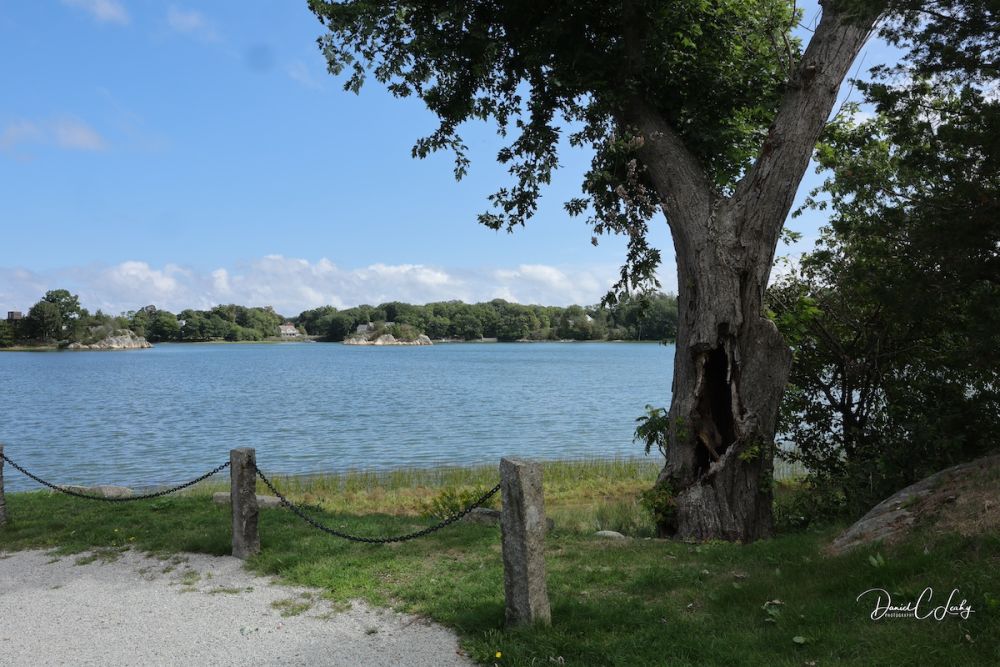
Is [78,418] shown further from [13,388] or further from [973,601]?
[973,601]

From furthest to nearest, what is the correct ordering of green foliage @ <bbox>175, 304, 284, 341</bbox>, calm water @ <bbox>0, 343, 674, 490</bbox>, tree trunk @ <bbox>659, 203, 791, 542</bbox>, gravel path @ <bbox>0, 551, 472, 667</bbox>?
green foliage @ <bbox>175, 304, 284, 341</bbox>, calm water @ <bbox>0, 343, 674, 490</bbox>, tree trunk @ <bbox>659, 203, 791, 542</bbox>, gravel path @ <bbox>0, 551, 472, 667</bbox>

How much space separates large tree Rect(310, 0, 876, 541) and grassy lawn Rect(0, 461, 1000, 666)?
5.39 feet

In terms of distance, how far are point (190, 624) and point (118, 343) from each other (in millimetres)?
167136

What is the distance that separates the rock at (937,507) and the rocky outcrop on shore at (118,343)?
535 ft

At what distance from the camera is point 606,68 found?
33.6 feet

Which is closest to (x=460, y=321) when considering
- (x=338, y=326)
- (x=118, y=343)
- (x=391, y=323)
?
(x=391, y=323)

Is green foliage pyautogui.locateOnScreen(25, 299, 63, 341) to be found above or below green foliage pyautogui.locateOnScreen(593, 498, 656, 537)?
above

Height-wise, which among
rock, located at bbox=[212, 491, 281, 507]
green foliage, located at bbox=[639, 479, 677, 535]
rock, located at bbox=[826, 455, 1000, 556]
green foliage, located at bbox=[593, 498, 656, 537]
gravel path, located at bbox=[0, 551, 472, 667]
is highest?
rock, located at bbox=[826, 455, 1000, 556]

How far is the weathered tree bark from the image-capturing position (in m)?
9.14

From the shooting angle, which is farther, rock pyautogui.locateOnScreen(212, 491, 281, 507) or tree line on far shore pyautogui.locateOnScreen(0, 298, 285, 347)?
tree line on far shore pyautogui.locateOnScreen(0, 298, 285, 347)

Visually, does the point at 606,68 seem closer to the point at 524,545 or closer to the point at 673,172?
the point at 673,172

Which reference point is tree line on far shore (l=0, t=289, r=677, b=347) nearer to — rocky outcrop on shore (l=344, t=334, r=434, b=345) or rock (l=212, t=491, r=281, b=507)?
rocky outcrop on shore (l=344, t=334, r=434, b=345)

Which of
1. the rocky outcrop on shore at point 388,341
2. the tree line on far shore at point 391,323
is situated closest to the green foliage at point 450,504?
the tree line on far shore at point 391,323

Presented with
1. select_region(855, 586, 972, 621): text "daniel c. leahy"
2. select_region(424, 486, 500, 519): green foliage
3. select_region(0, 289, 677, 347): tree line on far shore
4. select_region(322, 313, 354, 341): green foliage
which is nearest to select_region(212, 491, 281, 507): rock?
select_region(424, 486, 500, 519): green foliage
